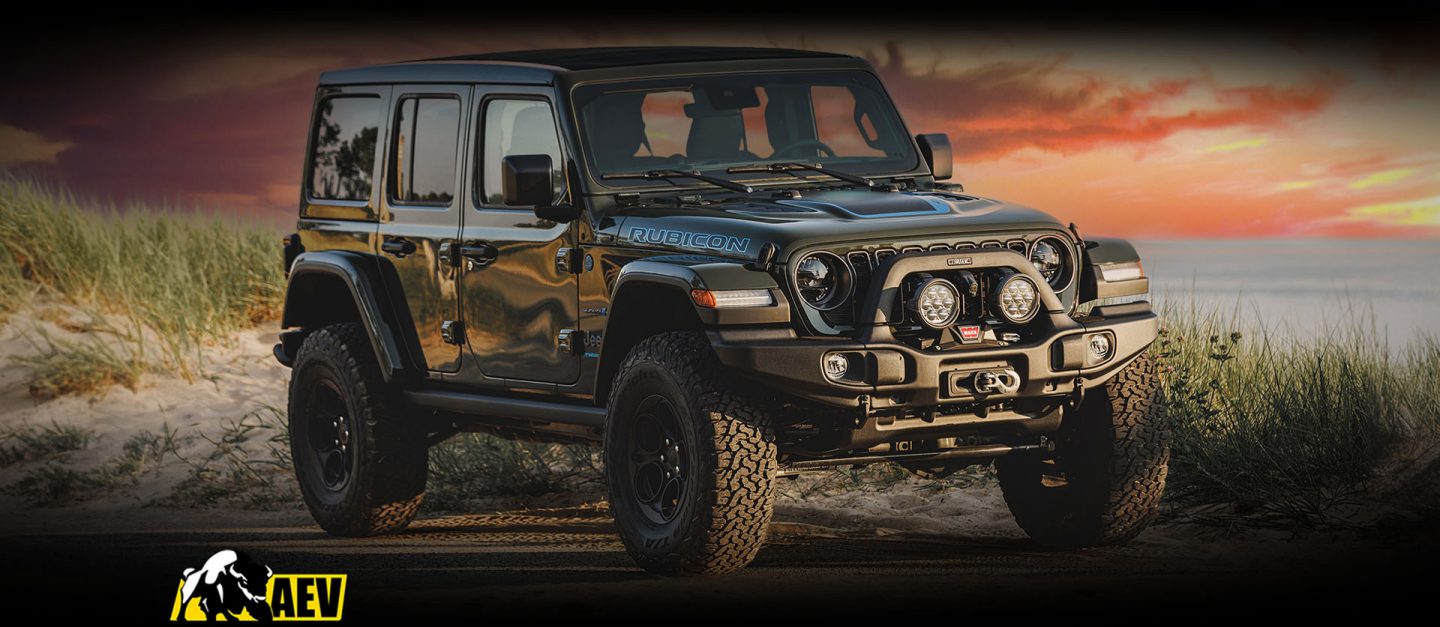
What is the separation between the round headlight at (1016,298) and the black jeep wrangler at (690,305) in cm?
1

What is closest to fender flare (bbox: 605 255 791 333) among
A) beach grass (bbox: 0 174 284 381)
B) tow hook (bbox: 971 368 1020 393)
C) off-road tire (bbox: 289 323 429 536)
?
tow hook (bbox: 971 368 1020 393)

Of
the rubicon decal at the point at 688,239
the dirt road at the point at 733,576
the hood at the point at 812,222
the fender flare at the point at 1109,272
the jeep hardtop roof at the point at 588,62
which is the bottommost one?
the dirt road at the point at 733,576

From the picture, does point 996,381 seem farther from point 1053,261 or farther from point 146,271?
point 146,271

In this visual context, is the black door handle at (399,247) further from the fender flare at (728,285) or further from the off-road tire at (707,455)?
the fender flare at (728,285)

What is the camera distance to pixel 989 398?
8234mm

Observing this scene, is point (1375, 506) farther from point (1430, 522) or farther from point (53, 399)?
point (53, 399)

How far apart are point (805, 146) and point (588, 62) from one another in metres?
1.11

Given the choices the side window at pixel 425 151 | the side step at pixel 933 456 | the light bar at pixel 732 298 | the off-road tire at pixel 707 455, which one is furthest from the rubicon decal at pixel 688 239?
the side window at pixel 425 151

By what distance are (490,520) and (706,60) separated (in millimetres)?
3174

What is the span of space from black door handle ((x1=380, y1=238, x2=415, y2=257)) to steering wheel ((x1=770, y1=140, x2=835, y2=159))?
1952 mm

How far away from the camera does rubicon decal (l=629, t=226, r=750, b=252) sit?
8.30 meters

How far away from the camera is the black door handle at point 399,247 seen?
33.9ft

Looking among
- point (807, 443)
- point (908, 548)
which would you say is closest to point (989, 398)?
point (807, 443)

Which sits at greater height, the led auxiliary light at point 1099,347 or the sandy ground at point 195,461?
the led auxiliary light at point 1099,347
